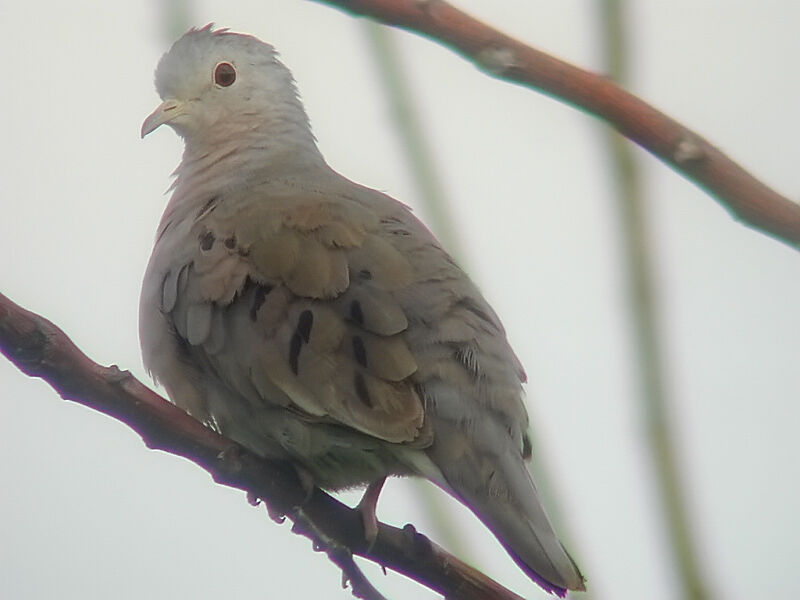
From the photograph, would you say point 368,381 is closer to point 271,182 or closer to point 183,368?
point 183,368

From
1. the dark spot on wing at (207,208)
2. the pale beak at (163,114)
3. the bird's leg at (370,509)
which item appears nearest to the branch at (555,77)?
the bird's leg at (370,509)

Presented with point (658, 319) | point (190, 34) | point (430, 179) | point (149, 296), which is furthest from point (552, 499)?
point (190, 34)

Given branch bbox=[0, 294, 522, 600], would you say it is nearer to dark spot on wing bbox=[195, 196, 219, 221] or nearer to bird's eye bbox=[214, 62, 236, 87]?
dark spot on wing bbox=[195, 196, 219, 221]

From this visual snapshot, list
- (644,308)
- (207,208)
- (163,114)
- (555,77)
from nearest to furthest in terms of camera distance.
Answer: (555,77) → (644,308) → (207,208) → (163,114)

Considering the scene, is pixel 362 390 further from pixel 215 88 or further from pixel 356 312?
pixel 215 88

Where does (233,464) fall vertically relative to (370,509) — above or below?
below

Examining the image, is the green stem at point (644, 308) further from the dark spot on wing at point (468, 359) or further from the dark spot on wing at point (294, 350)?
the dark spot on wing at point (294, 350)

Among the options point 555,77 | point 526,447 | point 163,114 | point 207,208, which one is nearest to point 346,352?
point 526,447
